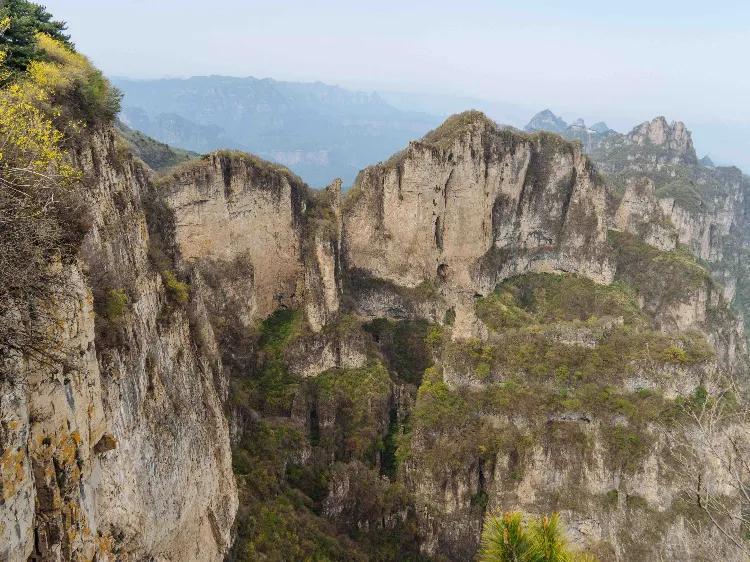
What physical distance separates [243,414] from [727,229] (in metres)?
104

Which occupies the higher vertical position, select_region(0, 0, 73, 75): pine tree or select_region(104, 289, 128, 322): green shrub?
select_region(0, 0, 73, 75): pine tree

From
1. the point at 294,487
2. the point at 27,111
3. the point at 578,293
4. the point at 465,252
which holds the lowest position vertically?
the point at 294,487

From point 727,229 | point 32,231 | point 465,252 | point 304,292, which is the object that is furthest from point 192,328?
point 727,229

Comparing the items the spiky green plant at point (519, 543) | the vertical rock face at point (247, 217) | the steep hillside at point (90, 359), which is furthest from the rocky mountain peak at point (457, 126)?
the spiky green plant at point (519, 543)

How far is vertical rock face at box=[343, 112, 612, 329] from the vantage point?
3531 centimetres

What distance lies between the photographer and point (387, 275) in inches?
1441

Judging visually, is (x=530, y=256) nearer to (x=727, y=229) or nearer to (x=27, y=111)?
(x=27, y=111)

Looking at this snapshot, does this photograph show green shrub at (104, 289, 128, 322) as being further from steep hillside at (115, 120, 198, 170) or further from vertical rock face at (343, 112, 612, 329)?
steep hillside at (115, 120, 198, 170)

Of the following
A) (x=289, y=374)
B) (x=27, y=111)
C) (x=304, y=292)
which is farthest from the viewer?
(x=304, y=292)

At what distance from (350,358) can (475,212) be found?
43.9 feet

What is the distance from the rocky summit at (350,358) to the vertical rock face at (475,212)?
0.16 metres

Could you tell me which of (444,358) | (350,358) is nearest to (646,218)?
(444,358)

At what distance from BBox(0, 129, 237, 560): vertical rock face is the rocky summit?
54 millimetres

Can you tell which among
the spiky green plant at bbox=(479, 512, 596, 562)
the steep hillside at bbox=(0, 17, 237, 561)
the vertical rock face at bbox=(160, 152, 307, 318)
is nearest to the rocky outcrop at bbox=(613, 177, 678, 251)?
the vertical rock face at bbox=(160, 152, 307, 318)
